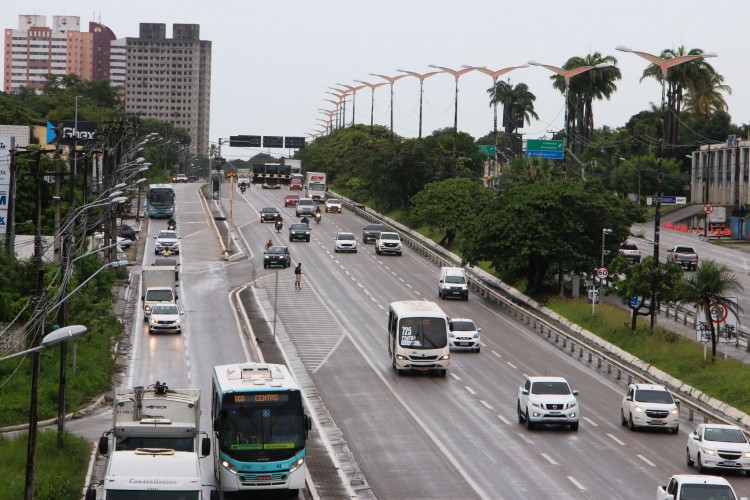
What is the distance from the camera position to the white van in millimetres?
71312

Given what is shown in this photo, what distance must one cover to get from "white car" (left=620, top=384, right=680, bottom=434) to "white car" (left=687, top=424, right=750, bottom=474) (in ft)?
18.7

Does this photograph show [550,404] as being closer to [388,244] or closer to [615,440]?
[615,440]

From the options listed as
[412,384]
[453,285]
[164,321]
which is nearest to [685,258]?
[453,285]

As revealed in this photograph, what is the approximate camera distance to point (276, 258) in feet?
272

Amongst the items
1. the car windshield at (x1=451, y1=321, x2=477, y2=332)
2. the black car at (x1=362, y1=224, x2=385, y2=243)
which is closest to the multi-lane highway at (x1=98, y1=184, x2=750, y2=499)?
the car windshield at (x1=451, y1=321, x2=477, y2=332)

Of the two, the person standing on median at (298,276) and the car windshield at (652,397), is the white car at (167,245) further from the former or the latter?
the car windshield at (652,397)

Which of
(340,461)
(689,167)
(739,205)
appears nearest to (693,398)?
(340,461)

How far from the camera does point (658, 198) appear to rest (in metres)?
52.0

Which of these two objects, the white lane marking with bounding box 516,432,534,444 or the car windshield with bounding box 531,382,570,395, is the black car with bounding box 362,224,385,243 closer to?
the car windshield with bounding box 531,382,570,395

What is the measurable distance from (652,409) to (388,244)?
173 feet

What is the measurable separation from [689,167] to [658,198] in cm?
10397

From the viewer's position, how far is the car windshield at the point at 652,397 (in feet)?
130

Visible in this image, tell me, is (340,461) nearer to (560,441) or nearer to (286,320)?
(560,441)

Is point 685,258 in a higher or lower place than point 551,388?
higher
